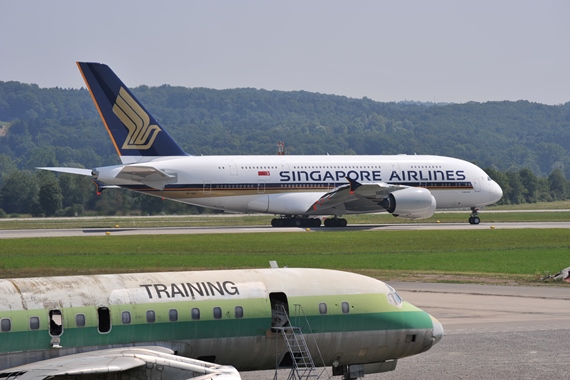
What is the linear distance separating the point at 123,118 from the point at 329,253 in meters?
22.2

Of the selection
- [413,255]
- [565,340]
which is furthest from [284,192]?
[565,340]

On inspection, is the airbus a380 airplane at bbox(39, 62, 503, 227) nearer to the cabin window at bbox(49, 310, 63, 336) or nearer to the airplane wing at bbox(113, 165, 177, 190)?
the airplane wing at bbox(113, 165, 177, 190)

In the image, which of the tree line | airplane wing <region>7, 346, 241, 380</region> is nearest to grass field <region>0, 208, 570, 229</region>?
the tree line

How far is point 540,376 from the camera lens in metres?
24.7

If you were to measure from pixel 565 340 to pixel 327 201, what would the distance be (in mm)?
44384

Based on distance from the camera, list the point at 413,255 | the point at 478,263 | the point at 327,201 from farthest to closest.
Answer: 1. the point at 327,201
2. the point at 413,255
3. the point at 478,263

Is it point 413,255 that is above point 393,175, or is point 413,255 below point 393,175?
below

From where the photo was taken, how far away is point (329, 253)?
55156 millimetres

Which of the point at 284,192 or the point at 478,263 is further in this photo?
the point at 284,192

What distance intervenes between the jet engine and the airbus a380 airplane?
73 millimetres

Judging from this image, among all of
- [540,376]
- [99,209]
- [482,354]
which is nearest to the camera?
[540,376]

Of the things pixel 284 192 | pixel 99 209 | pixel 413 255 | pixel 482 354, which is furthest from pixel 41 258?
pixel 99 209

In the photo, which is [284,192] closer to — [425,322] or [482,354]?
[482,354]

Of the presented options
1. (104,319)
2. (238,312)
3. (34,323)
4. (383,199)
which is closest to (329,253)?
(383,199)
